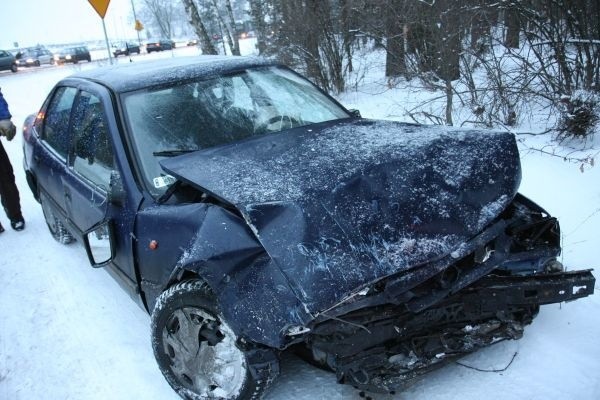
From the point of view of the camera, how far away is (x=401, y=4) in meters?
7.15

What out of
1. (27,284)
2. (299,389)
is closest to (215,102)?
(299,389)

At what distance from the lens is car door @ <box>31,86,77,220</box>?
12.1 ft

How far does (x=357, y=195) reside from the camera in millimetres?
Result: 2092

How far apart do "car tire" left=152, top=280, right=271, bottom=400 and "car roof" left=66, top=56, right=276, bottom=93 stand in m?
1.55

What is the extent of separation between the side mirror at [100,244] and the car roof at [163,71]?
93cm

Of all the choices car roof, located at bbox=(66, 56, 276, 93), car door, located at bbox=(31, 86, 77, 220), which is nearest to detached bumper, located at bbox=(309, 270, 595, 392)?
car roof, located at bbox=(66, 56, 276, 93)

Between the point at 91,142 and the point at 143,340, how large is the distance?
56.0 inches

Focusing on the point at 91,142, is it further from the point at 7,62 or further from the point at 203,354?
the point at 7,62

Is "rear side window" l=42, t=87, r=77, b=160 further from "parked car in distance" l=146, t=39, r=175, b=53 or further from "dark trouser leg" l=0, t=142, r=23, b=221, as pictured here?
"parked car in distance" l=146, t=39, r=175, b=53

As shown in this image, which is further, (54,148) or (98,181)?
(54,148)

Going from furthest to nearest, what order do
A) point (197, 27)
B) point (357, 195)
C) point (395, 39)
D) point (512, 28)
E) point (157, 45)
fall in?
point (157, 45)
point (197, 27)
point (395, 39)
point (512, 28)
point (357, 195)

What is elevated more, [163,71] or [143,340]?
[163,71]

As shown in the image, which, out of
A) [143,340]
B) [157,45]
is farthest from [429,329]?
[157,45]

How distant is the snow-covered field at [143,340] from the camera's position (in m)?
2.33
